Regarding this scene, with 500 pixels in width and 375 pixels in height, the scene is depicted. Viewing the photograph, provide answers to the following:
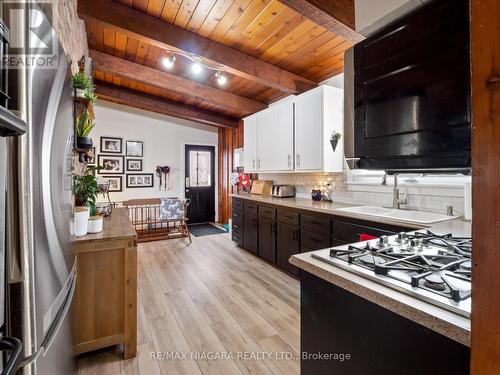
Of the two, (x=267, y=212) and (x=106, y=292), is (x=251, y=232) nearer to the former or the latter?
(x=267, y=212)

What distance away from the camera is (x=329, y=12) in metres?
2.06

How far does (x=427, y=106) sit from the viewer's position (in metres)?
0.89

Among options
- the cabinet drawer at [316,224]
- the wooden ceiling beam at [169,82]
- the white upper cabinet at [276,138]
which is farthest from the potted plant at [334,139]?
the wooden ceiling beam at [169,82]

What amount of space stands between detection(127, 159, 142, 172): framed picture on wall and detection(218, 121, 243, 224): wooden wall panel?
77.3 inches

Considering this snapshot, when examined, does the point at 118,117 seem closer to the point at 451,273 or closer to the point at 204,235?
the point at 204,235

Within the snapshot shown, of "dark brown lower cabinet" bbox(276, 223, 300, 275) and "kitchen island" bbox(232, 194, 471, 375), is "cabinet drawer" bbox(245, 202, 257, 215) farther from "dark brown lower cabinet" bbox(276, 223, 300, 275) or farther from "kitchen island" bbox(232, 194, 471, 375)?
"kitchen island" bbox(232, 194, 471, 375)

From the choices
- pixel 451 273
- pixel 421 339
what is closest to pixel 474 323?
pixel 421 339

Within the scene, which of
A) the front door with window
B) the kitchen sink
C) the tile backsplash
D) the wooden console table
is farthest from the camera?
the front door with window

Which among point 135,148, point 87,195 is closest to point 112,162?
point 135,148

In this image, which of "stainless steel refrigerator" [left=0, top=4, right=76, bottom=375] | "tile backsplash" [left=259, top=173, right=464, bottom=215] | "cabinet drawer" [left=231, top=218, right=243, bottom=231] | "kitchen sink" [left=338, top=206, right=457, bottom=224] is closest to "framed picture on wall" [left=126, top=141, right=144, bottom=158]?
"cabinet drawer" [left=231, top=218, right=243, bottom=231]

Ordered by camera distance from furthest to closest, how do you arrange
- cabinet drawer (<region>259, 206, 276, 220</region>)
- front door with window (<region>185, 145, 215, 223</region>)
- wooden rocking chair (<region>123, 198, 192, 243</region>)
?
front door with window (<region>185, 145, 215, 223</region>)
wooden rocking chair (<region>123, 198, 192, 243</region>)
cabinet drawer (<region>259, 206, 276, 220</region>)

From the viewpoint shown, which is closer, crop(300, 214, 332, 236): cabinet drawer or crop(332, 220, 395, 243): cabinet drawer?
crop(332, 220, 395, 243): cabinet drawer

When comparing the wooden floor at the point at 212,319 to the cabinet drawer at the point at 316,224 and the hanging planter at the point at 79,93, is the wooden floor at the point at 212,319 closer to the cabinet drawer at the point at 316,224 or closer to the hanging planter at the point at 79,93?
the cabinet drawer at the point at 316,224

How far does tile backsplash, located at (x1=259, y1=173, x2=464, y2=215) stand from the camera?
2354 mm
